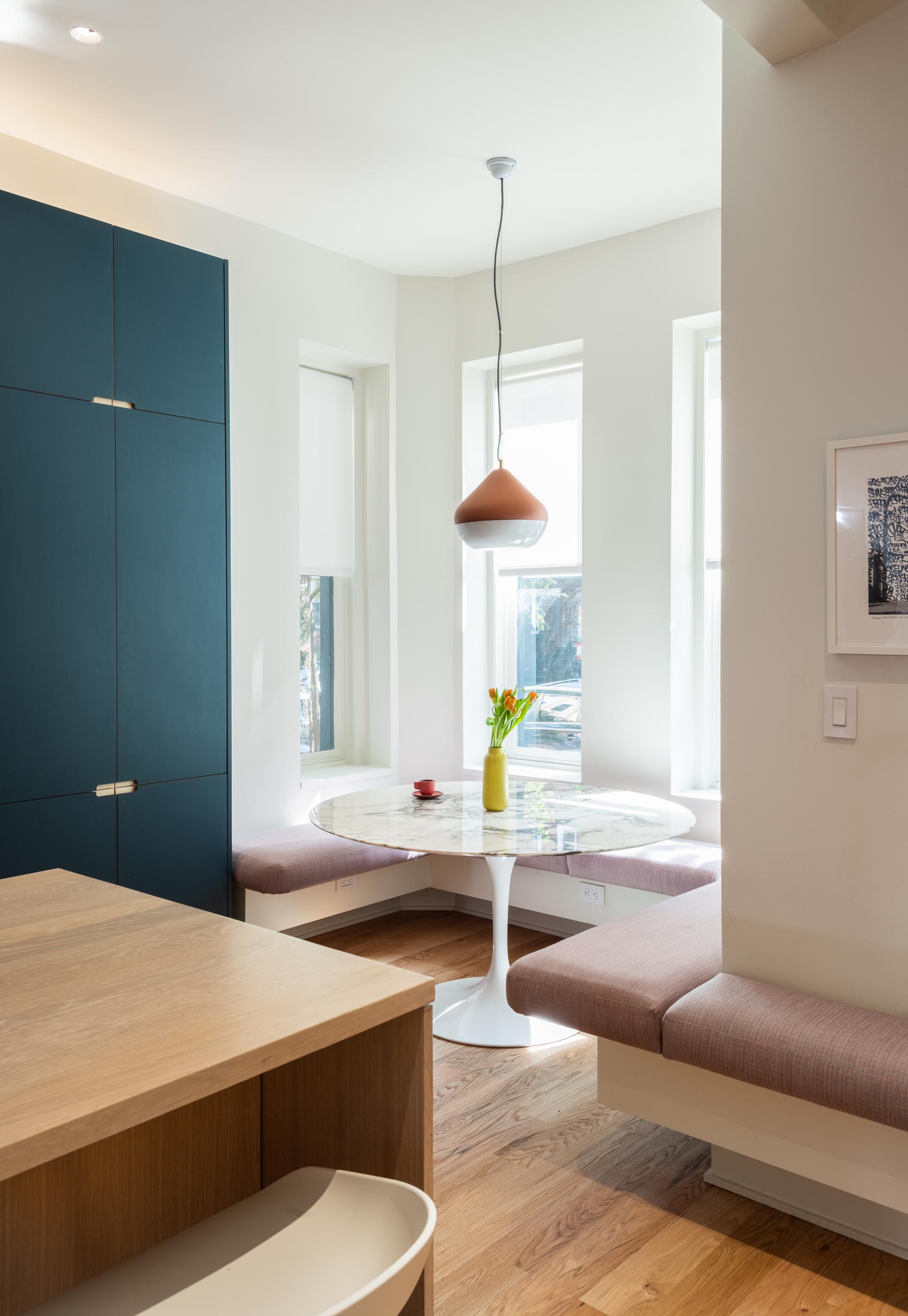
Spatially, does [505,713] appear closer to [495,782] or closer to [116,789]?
[495,782]

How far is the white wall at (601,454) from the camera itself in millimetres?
3969

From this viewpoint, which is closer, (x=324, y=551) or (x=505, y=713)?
(x=505, y=713)

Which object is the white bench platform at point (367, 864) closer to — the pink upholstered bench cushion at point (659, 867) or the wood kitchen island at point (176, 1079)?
the pink upholstered bench cushion at point (659, 867)

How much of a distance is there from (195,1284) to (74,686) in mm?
2300

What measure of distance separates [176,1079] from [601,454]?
3579 millimetres

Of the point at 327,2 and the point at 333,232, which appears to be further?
the point at 333,232

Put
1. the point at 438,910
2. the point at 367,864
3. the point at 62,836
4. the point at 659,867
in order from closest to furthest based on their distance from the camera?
the point at 62,836 → the point at 659,867 → the point at 367,864 → the point at 438,910

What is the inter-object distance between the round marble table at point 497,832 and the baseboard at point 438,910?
2.41 feet

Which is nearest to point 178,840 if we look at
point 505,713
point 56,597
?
point 56,597

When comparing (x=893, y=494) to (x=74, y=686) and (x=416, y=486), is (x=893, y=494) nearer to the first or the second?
(x=74, y=686)

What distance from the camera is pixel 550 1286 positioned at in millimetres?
2000

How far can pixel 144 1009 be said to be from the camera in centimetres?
113

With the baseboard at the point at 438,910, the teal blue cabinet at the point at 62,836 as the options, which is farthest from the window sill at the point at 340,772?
the teal blue cabinet at the point at 62,836

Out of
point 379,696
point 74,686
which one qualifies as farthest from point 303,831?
point 74,686
